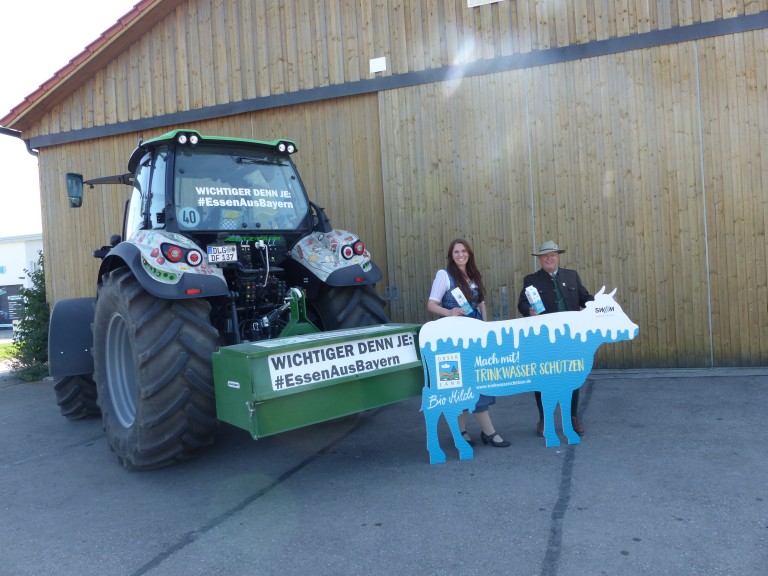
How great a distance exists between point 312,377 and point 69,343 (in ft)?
10.2

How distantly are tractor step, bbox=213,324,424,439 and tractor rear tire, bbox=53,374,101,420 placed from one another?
9.58 feet

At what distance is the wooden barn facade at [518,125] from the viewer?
Result: 6.46 metres

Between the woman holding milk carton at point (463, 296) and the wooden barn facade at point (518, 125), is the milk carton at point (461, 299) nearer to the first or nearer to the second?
the woman holding milk carton at point (463, 296)

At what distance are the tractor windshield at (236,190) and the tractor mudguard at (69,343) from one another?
1783 millimetres

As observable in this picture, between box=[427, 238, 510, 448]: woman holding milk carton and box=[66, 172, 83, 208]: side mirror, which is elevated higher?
box=[66, 172, 83, 208]: side mirror

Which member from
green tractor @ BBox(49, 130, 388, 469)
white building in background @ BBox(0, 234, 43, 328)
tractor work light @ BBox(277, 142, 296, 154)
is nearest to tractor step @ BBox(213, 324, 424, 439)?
green tractor @ BBox(49, 130, 388, 469)

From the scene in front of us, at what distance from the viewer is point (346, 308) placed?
5.02m

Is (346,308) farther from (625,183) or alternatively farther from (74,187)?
(625,183)

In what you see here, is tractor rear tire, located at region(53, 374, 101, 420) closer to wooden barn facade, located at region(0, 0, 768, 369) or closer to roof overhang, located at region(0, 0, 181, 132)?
wooden barn facade, located at region(0, 0, 768, 369)

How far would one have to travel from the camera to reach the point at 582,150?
6.88 metres

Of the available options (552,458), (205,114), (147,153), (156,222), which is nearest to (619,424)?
(552,458)

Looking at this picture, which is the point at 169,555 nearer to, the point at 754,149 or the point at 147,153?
the point at 147,153

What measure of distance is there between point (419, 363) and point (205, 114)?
6.02 meters

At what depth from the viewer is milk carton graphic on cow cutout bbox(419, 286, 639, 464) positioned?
13.8 ft
